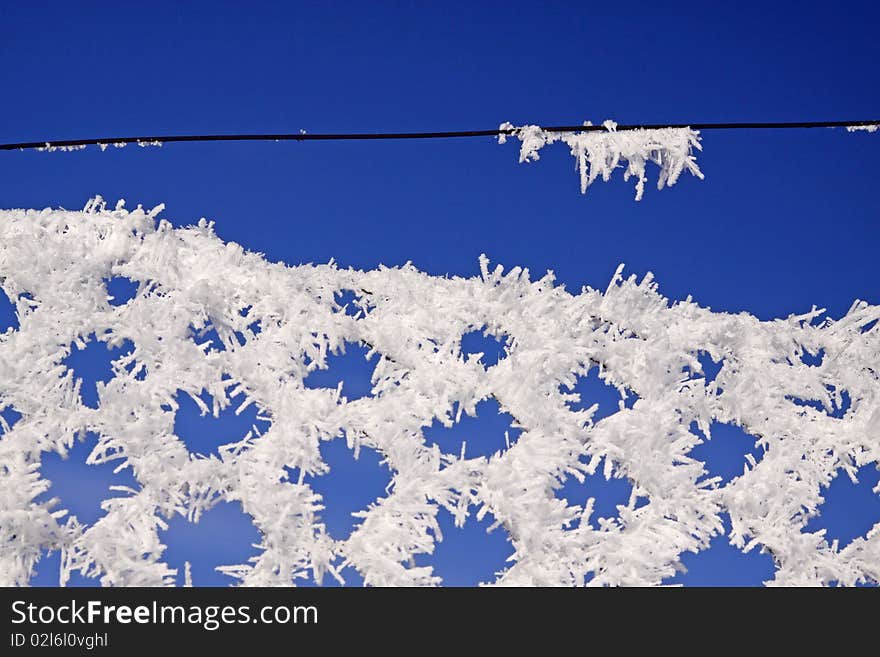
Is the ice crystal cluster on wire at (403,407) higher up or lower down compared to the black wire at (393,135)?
lower down

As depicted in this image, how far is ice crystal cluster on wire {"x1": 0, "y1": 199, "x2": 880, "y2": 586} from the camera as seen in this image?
37.0 inches

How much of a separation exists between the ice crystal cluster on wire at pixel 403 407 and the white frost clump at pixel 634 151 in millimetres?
166

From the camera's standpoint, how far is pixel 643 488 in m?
1.02

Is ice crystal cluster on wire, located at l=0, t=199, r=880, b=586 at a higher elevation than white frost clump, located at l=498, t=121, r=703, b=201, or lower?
lower

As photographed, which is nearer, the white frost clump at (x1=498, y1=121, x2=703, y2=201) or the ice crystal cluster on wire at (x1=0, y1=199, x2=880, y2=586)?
the ice crystal cluster on wire at (x1=0, y1=199, x2=880, y2=586)

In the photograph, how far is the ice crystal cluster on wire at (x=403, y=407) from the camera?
3.08ft

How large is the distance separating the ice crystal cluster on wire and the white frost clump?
17 centimetres

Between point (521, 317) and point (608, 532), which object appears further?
point (521, 317)

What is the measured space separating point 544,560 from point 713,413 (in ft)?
1.10

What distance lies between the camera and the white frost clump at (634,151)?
4.00ft

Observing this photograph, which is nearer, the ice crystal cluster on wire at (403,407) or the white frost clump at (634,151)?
the ice crystal cluster on wire at (403,407)
